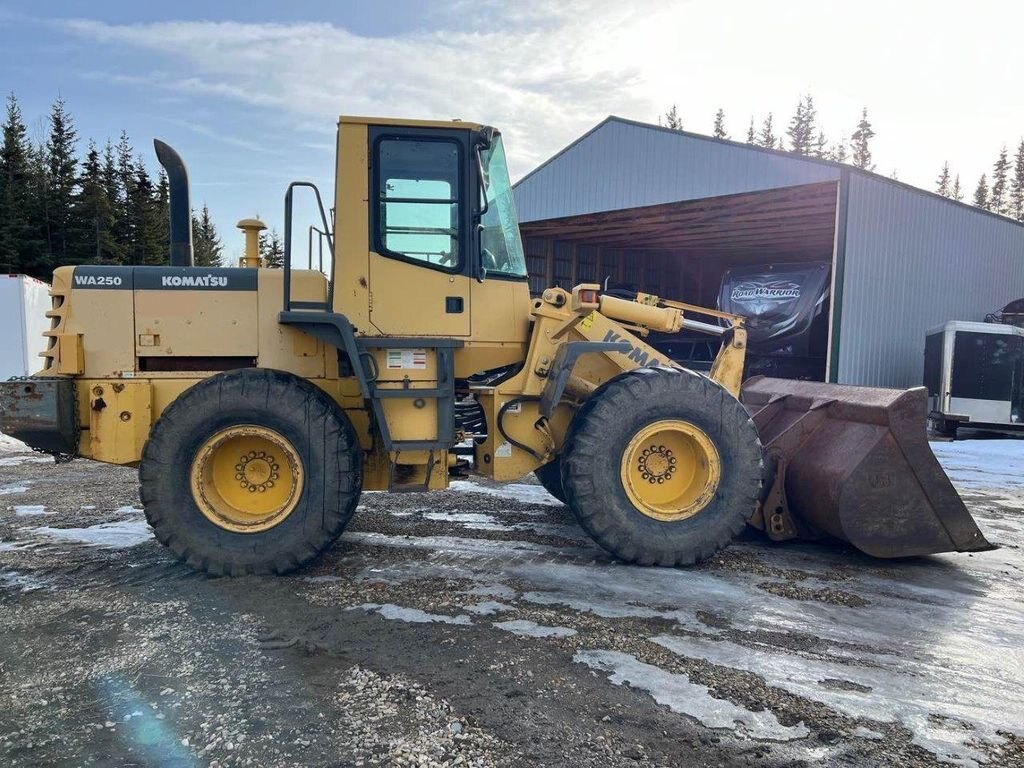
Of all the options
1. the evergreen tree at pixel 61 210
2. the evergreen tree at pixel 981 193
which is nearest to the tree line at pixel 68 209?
the evergreen tree at pixel 61 210

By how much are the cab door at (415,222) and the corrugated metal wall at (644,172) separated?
9.63 metres

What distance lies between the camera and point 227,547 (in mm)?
4461

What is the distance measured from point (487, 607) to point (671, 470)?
1760mm

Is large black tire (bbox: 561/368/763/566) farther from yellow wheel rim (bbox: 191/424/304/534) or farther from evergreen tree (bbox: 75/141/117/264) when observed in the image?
evergreen tree (bbox: 75/141/117/264)

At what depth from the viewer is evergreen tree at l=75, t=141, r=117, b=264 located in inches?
1271

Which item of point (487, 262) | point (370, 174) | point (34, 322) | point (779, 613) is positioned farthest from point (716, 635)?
point (34, 322)

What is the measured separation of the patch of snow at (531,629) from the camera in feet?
11.8

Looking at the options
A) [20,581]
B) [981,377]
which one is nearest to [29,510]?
[20,581]

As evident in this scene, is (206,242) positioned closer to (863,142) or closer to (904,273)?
(904,273)

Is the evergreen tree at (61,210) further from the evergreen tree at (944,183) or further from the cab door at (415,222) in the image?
the evergreen tree at (944,183)

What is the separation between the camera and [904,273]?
44.5 ft

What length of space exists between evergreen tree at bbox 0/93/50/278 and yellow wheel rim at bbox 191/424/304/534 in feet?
105

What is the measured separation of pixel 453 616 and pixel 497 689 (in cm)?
84

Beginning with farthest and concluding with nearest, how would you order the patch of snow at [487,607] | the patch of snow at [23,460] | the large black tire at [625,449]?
the patch of snow at [23,460] → the large black tire at [625,449] → the patch of snow at [487,607]
